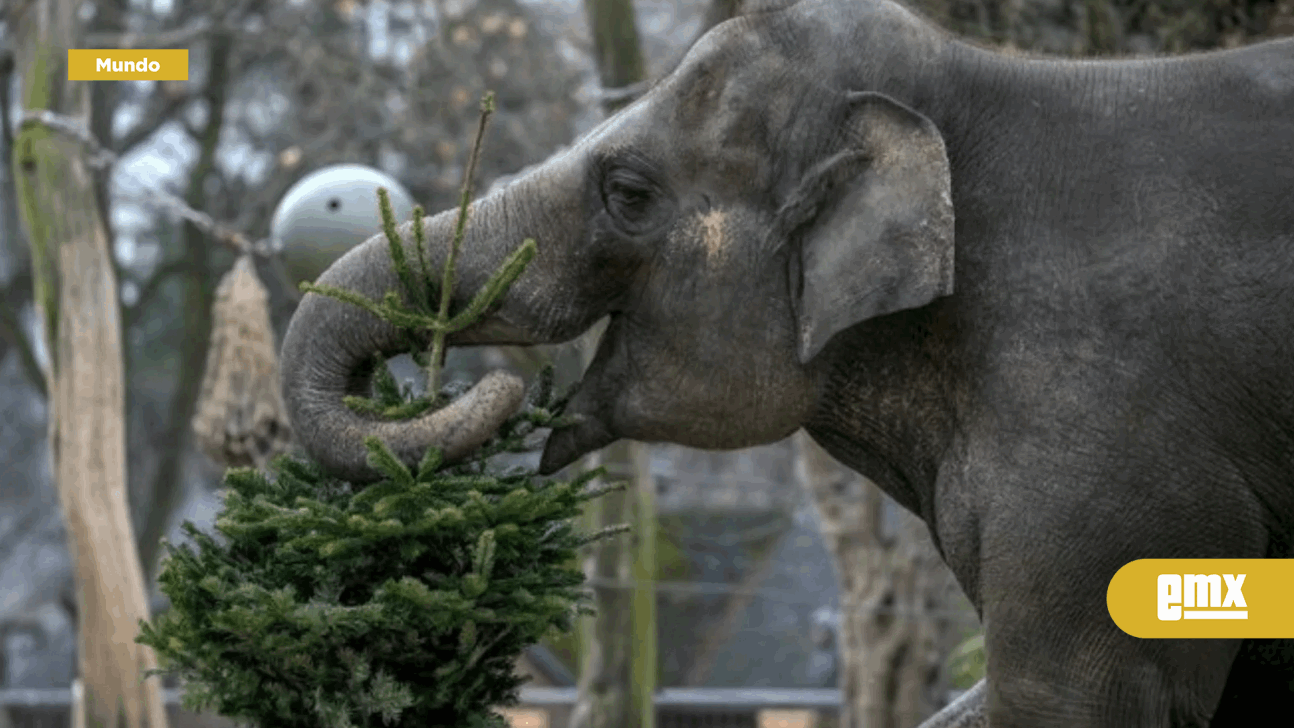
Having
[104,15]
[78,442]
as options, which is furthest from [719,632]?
[78,442]

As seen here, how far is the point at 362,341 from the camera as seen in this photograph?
405cm

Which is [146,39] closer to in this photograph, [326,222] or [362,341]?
[326,222]

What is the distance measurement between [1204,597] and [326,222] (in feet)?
13.6

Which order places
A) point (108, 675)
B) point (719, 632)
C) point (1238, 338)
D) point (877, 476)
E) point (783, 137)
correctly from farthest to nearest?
point (719, 632) < point (108, 675) < point (877, 476) < point (783, 137) < point (1238, 338)

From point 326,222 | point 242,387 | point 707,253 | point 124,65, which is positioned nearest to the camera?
point 707,253

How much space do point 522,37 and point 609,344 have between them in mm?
14071

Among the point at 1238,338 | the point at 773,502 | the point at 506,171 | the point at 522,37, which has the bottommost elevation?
the point at 1238,338

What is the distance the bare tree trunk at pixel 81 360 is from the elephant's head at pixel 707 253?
219 inches

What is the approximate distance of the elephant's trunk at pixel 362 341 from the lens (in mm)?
3926

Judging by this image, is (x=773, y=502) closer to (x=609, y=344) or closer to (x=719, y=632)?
(x=719, y=632)

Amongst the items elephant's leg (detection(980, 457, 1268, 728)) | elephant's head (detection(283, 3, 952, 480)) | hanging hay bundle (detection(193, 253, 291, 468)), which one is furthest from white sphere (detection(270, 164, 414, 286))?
elephant's leg (detection(980, 457, 1268, 728))

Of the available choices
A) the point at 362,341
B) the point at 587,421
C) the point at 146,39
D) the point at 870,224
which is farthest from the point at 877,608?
the point at 870,224

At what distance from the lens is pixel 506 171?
17562 millimetres

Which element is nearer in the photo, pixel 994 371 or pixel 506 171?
pixel 994 371
